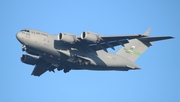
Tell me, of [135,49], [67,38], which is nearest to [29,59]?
[67,38]

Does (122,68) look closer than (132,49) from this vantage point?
Yes

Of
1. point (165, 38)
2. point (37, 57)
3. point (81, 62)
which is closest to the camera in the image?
point (165, 38)

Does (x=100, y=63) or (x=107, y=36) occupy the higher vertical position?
(x=107, y=36)

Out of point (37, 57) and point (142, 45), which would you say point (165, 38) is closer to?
point (142, 45)

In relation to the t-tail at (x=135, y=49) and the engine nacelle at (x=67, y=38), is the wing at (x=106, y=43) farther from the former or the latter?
the t-tail at (x=135, y=49)

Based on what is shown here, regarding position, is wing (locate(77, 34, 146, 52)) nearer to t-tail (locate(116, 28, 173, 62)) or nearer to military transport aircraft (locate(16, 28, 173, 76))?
military transport aircraft (locate(16, 28, 173, 76))

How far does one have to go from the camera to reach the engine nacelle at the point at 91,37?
2433 cm

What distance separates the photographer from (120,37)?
2422 centimetres

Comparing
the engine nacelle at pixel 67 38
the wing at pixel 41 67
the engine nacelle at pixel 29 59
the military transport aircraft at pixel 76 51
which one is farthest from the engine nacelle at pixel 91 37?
the engine nacelle at pixel 29 59

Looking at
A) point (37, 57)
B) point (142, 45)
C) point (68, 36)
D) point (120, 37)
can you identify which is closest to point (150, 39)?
point (142, 45)

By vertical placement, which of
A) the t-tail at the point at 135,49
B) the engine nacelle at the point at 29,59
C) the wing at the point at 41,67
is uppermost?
the t-tail at the point at 135,49

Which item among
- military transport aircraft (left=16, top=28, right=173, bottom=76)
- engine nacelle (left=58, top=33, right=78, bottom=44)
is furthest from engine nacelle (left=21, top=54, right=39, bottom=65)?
engine nacelle (left=58, top=33, right=78, bottom=44)

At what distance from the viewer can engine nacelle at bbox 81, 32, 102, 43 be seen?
79.8 ft

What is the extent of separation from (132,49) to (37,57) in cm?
695
